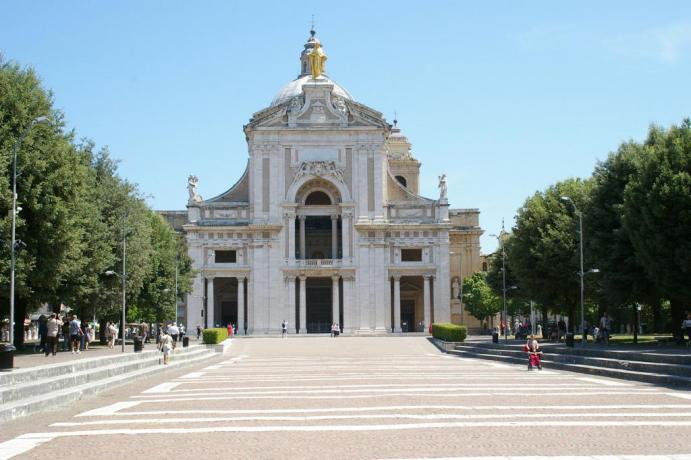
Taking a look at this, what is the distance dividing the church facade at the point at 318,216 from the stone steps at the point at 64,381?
47630 millimetres

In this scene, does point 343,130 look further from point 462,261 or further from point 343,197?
point 462,261

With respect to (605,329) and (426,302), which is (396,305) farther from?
(605,329)

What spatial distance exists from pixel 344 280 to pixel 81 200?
158ft

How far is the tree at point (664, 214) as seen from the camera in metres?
39.7

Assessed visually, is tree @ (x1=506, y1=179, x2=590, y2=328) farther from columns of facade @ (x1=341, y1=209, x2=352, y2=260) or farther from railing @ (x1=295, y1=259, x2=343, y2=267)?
railing @ (x1=295, y1=259, x2=343, y2=267)

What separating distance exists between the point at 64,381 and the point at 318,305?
67494 mm

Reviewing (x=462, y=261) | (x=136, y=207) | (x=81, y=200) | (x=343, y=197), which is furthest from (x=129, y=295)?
(x=462, y=261)

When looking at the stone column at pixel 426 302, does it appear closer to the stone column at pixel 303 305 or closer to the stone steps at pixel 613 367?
the stone column at pixel 303 305

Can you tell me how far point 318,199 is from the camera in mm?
91500

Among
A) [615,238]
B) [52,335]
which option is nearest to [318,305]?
[615,238]

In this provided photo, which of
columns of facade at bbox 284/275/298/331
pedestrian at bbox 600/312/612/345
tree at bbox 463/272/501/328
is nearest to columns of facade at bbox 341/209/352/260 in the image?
columns of facade at bbox 284/275/298/331

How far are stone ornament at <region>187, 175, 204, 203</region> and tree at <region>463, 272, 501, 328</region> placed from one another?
28.4m

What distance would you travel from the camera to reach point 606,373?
103 ft

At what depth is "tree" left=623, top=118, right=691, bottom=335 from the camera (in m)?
39.7
